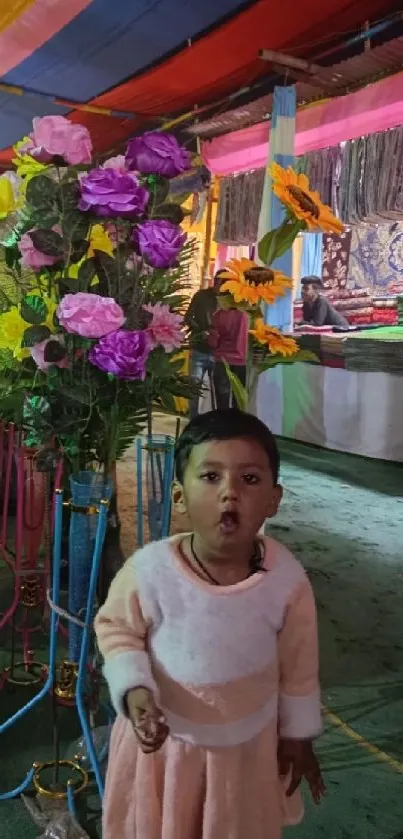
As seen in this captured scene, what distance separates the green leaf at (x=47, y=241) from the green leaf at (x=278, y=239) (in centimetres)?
32

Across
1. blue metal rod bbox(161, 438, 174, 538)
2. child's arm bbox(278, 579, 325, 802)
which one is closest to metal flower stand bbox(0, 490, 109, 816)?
blue metal rod bbox(161, 438, 174, 538)

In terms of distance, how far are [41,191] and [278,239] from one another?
0.39m

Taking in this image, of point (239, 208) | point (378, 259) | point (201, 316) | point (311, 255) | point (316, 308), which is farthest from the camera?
point (311, 255)

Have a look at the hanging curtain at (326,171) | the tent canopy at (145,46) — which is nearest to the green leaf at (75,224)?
the tent canopy at (145,46)

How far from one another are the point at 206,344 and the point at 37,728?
1.02 meters

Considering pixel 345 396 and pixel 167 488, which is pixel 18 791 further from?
pixel 345 396

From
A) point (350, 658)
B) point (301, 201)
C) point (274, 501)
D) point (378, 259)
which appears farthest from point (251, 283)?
point (378, 259)

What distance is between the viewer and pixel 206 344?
4.22 ft

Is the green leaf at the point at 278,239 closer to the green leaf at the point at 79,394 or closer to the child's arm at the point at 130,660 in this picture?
the green leaf at the point at 79,394

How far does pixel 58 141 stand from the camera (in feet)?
3.72

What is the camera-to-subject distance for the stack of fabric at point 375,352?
4367 millimetres

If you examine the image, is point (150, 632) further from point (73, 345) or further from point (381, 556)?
point (381, 556)

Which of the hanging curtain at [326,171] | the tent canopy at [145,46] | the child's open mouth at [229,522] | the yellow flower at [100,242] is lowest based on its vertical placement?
the child's open mouth at [229,522]

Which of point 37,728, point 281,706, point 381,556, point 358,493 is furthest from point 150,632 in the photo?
point 358,493
